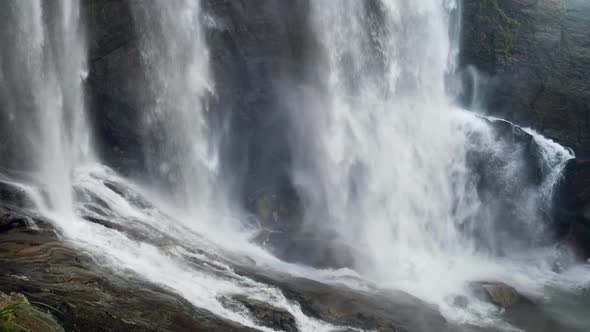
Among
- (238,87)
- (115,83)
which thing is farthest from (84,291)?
(238,87)

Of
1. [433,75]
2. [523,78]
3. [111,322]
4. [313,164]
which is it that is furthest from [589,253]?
[111,322]

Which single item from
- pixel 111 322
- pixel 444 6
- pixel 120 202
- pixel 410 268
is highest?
pixel 444 6

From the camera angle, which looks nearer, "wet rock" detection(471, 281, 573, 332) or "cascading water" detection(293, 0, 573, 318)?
"wet rock" detection(471, 281, 573, 332)

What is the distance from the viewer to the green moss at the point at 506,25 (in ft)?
86.6

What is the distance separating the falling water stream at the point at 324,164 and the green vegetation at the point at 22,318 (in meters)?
4.26

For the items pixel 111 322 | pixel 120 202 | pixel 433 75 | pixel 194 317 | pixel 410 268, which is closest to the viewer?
pixel 111 322

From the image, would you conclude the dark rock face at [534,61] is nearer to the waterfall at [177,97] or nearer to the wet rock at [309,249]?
the wet rock at [309,249]

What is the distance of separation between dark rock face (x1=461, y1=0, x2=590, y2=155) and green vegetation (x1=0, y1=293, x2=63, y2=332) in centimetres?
2281

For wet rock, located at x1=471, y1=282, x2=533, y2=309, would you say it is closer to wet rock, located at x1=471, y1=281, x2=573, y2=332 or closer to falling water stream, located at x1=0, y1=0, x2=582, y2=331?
wet rock, located at x1=471, y1=281, x2=573, y2=332

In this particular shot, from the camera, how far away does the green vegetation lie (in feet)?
19.5

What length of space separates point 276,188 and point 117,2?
9.21m

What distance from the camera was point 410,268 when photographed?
20.2 m

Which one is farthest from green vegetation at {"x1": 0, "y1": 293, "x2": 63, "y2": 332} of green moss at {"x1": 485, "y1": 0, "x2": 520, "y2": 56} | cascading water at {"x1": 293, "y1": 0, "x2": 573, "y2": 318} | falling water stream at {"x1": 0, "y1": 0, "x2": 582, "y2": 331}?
green moss at {"x1": 485, "y1": 0, "x2": 520, "y2": 56}

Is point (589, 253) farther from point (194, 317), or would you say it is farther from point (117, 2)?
point (117, 2)
